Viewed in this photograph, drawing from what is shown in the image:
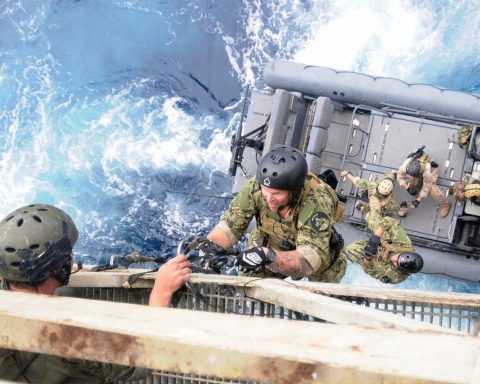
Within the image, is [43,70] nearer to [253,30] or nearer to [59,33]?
[59,33]

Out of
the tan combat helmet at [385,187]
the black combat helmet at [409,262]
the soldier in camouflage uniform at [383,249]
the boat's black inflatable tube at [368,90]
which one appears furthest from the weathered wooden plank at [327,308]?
the boat's black inflatable tube at [368,90]

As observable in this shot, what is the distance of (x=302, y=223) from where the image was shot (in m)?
4.22

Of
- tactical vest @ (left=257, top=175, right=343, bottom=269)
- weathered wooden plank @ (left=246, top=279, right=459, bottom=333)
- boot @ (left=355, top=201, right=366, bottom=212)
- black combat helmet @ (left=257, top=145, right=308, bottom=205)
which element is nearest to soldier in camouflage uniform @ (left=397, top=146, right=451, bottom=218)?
boot @ (left=355, top=201, right=366, bottom=212)

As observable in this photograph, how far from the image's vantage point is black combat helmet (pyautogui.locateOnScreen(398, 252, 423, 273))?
605 centimetres

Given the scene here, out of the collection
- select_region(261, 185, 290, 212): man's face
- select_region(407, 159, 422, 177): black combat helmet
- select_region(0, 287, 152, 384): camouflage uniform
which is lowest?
select_region(0, 287, 152, 384): camouflage uniform

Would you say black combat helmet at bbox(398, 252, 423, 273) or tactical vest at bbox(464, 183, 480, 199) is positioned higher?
tactical vest at bbox(464, 183, 480, 199)

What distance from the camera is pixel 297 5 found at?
13.2 metres

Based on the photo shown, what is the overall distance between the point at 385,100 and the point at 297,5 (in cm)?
561

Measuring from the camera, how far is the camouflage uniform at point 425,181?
759 centimetres

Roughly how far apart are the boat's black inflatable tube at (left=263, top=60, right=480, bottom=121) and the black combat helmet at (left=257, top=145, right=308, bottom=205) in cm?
453

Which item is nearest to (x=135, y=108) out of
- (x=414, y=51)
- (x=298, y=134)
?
(x=298, y=134)

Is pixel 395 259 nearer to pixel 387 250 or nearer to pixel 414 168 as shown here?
pixel 387 250

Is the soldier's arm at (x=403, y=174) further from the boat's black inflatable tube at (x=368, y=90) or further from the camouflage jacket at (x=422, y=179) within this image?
the boat's black inflatable tube at (x=368, y=90)

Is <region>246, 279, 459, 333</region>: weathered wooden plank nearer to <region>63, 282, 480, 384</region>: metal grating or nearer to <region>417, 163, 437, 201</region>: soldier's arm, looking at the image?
<region>63, 282, 480, 384</region>: metal grating
